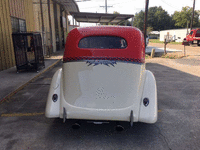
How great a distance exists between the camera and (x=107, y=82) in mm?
3250

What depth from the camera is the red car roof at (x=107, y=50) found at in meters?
3.27

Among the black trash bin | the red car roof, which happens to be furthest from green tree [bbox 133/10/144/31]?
the red car roof

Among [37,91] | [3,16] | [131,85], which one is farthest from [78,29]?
[3,16]

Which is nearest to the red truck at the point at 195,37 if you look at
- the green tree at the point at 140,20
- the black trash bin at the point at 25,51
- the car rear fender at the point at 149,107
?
the black trash bin at the point at 25,51

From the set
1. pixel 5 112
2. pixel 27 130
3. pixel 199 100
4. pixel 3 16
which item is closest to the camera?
pixel 27 130

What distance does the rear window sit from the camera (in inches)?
134

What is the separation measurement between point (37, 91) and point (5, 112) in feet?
6.04

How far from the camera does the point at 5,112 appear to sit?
4746 mm

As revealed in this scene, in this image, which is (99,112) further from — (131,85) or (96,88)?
(131,85)

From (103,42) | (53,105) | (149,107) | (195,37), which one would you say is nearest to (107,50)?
(103,42)

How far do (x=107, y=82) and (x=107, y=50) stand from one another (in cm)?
61

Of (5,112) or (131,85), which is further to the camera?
(5,112)

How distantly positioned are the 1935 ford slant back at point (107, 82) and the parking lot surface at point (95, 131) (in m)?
0.44

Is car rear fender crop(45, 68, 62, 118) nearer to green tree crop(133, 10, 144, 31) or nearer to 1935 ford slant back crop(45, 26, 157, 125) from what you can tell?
1935 ford slant back crop(45, 26, 157, 125)
